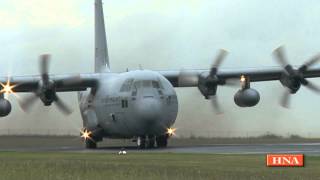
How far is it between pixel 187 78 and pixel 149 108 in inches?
304

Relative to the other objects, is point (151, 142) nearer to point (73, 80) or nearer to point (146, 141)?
point (146, 141)

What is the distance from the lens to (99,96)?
45156mm

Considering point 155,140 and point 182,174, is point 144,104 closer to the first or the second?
point 155,140

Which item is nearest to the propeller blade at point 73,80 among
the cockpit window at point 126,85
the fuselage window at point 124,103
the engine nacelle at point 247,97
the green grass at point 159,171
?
the cockpit window at point 126,85

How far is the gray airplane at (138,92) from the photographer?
40312mm

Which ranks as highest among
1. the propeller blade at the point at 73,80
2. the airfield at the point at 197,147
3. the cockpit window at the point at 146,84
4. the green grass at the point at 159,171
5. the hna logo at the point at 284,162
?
the propeller blade at the point at 73,80

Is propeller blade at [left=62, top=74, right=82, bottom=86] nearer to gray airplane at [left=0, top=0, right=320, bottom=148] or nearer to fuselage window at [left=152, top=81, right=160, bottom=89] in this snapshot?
gray airplane at [left=0, top=0, right=320, bottom=148]

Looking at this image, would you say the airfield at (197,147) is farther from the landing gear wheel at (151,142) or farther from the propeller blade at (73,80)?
the propeller blade at (73,80)

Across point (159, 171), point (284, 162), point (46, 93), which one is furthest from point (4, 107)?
point (159, 171)

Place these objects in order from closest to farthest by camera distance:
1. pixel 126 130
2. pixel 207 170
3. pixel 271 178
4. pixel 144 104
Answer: pixel 271 178 < pixel 207 170 < pixel 144 104 < pixel 126 130

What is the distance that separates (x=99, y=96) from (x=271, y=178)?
28574 millimetres

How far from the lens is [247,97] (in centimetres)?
4331

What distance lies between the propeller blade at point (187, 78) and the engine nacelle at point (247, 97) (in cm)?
325

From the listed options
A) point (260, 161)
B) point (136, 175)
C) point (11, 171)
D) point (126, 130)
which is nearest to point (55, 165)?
point (11, 171)
